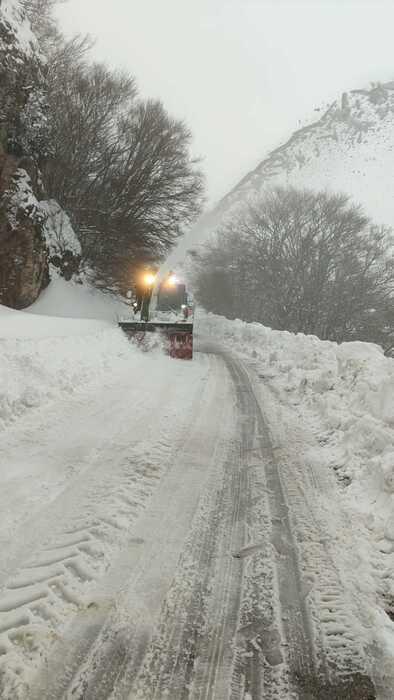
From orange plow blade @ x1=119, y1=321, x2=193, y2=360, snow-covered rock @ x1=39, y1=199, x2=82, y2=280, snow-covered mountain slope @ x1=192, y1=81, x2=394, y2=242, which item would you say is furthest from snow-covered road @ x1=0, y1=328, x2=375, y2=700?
snow-covered mountain slope @ x1=192, y1=81, x2=394, y2=242

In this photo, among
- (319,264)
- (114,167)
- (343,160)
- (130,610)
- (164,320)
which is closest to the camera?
(130,610)

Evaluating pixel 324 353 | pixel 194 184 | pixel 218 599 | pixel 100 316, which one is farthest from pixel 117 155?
pixel 218 599

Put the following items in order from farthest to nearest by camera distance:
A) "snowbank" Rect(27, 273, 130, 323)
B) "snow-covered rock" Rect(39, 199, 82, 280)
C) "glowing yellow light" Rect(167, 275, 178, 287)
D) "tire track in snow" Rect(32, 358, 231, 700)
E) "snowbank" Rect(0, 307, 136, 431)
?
"glowing yellow light" Rect(167, 275, 178, 287) < "snow-covered rock" Rect(39, 199, 82, 280) < "snowbank" Rect(27, 273, 130, 323) < "snowbank" Rect(0, 307, 136, 431) < "tire track in snow" Rect(32, 358, 231, 700)

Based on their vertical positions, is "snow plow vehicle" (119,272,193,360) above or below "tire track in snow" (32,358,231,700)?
above

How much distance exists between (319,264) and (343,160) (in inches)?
4043

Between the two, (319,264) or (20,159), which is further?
(319,264)

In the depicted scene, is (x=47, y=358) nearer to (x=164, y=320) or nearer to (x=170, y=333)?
(x=170, y=333)

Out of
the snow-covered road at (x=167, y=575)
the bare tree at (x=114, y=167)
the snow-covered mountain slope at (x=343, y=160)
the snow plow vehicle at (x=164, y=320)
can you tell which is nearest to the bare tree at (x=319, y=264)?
the bare tree at (x=114, y=167)

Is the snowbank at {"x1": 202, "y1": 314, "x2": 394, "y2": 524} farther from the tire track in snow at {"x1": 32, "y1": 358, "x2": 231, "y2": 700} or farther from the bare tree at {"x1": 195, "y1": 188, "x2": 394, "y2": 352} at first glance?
the bare tree at {"x1": 195, "y1": 188, "x2": 394, "y2": 352}

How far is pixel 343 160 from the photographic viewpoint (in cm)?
11294

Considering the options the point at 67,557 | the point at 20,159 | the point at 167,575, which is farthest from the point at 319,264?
the point at 67,557

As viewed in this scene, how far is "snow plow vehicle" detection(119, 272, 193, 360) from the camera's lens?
13.9 metres

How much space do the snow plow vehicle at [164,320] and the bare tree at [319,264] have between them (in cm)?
1107

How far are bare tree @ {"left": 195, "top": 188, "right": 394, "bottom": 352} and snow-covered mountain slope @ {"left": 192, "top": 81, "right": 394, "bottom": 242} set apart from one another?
52.1m
